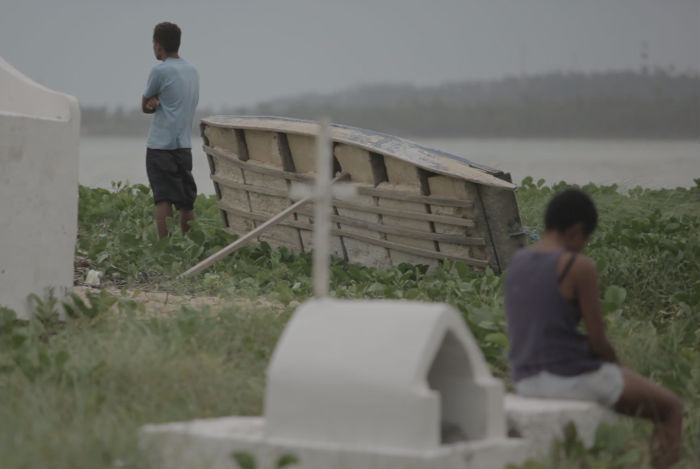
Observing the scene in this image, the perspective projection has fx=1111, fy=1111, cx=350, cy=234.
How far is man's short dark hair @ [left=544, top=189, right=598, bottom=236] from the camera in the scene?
14.4 feet

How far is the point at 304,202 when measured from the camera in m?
8.95

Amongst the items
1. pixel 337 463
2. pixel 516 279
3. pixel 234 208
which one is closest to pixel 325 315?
pixel 337 463

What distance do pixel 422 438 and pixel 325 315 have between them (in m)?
0.56

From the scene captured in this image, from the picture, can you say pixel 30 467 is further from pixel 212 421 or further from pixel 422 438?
pixel 422 438

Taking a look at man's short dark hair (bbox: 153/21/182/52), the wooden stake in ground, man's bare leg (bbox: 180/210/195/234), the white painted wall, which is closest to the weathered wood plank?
the wooden stake in ground

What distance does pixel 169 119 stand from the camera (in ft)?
30.3

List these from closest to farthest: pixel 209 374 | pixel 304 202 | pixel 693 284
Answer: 1. pixel 209 374
2. pixel 693 284
3. pixel 304 202

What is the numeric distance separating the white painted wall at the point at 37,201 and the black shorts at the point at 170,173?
9.14ft

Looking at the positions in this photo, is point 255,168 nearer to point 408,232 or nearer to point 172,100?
point 172,100

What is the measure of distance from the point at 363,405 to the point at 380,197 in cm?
509

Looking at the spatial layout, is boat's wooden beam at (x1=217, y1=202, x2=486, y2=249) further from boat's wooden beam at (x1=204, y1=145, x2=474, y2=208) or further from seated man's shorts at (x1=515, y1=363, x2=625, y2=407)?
seated man's shorts at (x1=515, y1=363, x2=625, y2=407)

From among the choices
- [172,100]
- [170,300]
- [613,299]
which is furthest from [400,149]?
[613,299]

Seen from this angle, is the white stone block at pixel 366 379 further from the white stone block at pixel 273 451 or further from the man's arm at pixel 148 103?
the man's arm at pixel 148 103

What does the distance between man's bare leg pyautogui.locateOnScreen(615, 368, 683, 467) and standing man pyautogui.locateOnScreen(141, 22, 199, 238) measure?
18.5 feet
